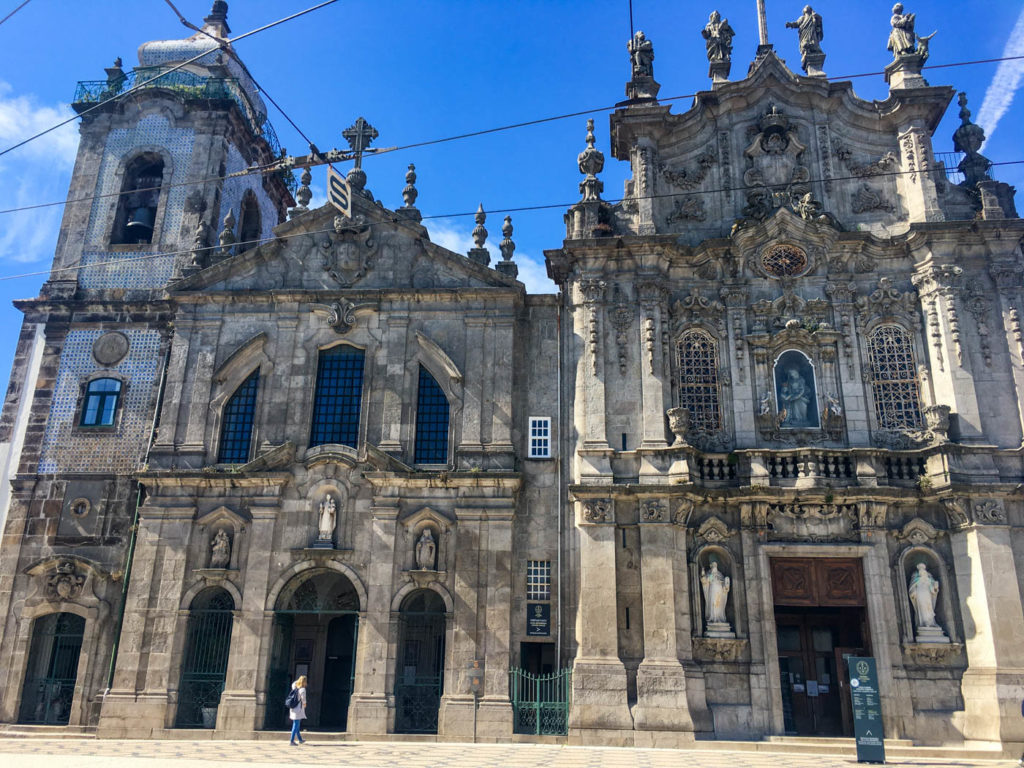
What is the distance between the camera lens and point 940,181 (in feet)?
78.9

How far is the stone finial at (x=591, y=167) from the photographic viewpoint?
2452cm

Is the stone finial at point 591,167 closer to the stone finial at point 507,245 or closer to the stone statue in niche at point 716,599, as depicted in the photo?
the stone finial at point 507,245

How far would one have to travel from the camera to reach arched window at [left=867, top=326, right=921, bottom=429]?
22.3 m

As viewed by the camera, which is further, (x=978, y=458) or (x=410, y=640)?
(x=410, y=640)

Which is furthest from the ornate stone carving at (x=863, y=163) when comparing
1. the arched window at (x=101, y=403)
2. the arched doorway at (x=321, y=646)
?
the arched window at (x=101, y=403)

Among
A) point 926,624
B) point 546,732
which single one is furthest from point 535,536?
point 926,624

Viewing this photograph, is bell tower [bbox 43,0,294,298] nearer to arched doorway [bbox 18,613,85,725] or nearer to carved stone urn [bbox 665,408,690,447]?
arched doorway [bbox 18,613,85,725]

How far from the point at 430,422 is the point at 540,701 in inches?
310

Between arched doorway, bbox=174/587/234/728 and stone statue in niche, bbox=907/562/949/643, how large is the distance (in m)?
17.2

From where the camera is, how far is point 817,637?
21984mm

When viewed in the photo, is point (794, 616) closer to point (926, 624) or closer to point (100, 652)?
point (926, 624)

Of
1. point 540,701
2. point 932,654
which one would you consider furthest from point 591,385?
point 932,654

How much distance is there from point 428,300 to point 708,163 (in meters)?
9.20

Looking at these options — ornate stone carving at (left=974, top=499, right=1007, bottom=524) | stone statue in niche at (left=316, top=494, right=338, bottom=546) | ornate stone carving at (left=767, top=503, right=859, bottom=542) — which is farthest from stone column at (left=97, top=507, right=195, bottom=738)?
ornate stone carving at (left=974, top=499, right=1007, bottom=524)
